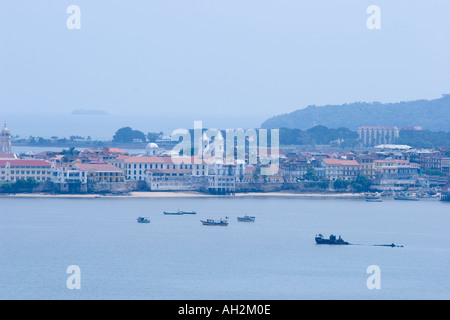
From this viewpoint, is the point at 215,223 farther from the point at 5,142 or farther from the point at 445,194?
the point at 5,142

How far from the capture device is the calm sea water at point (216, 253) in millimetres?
14078

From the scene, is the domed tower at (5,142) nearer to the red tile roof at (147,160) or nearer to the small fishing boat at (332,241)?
the red tile roof at (147,160)

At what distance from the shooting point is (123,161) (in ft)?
101

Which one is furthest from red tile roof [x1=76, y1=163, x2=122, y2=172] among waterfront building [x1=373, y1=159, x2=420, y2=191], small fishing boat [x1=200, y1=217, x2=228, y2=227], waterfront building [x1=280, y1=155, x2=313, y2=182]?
small fishing boat [x1=200, y1=217, x2=228, y2=227]

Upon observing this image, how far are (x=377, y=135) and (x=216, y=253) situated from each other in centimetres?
3457

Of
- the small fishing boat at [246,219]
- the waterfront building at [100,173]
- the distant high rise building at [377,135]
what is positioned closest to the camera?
the small fishing boat at [246,219]

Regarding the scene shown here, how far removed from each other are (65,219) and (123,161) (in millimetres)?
9473

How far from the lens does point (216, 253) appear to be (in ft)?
56.1

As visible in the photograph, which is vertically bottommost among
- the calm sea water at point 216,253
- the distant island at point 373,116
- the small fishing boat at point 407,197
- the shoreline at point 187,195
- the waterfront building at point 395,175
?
the calm sea water at point 216,253

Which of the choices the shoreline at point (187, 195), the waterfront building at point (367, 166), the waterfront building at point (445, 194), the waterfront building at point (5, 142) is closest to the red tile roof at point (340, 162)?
the waterfront building at point (367, 166)

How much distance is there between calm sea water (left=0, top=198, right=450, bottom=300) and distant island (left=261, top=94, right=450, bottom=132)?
1902 inches

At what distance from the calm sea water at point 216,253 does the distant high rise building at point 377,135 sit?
25016 mm

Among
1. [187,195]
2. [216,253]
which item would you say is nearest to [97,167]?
[187,195]
